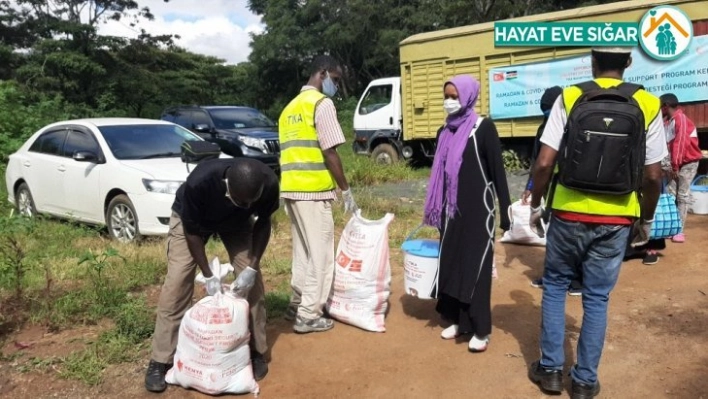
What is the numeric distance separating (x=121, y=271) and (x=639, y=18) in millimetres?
8833

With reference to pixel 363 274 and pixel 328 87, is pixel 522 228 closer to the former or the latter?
pixel 363 274

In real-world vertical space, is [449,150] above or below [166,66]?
below

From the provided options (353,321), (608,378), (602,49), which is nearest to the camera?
(602,49)

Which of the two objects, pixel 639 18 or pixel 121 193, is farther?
pixel 639 18

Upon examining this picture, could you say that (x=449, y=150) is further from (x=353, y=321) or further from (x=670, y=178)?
(x=670, y=178)

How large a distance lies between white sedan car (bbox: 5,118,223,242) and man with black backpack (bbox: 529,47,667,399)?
437cm

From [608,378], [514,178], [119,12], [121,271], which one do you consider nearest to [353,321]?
[608,378]

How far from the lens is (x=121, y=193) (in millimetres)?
6691

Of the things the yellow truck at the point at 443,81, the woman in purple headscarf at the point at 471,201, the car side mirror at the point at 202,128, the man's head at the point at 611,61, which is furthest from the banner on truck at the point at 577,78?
the man's head at the point at 611,61

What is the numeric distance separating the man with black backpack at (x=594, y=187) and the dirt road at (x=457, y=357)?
41 centimetres

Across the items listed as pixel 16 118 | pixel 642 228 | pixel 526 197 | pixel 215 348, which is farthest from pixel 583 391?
pixel 16 118

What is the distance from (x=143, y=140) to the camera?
24.0ft

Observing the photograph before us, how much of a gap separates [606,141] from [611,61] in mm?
445

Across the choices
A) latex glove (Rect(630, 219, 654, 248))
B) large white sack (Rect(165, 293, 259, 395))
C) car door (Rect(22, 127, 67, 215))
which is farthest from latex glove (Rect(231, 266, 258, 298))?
car door (Rect(22, 127, 67, 215))
